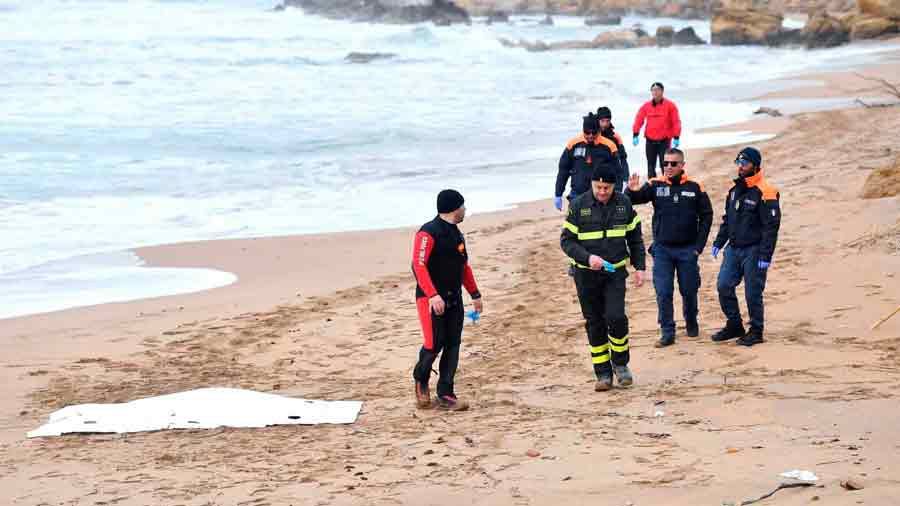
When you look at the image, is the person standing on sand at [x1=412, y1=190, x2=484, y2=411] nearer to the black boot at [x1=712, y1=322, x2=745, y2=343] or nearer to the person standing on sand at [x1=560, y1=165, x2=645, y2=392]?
the person standing on sand at [x1=560, y1=165, x2=645, y2=392]

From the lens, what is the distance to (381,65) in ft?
155

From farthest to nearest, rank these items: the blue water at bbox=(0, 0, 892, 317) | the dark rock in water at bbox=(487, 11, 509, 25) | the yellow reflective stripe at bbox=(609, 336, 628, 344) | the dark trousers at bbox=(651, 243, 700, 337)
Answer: the dark rock in water at bbox=(487, 11, 509, 25), the blue water at bbox=(0, 0, 892, 317), the dark trousers at bbox=(651, 243, 700, 337), the yellow reflective stripe at bbox=(609, 336, 628, 344)

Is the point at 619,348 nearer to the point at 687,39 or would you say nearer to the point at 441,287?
the point at 441,287

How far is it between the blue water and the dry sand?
4.75 ft

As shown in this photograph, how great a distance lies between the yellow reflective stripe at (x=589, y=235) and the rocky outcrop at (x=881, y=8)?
166 feet

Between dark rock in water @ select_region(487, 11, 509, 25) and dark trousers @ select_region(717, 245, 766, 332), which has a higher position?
dark rock in water @ select_region(487, 11, 509, 25)

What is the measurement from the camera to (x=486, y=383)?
8.56 metres

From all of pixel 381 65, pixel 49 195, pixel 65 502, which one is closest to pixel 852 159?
pixel 49 195

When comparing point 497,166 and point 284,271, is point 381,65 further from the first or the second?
point 284,271

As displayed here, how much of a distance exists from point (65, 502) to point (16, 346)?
4.34 metres

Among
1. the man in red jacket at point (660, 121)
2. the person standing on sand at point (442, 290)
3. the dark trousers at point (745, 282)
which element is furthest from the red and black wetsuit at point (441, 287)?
the man in red jacket at point (660, 121)

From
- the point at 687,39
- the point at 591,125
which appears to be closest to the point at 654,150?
the point at 591,125

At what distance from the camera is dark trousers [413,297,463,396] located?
7789mm

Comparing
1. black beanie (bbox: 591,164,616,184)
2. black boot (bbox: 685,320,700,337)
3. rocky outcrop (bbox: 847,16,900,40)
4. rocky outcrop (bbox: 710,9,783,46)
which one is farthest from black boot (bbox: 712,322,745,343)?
rocky outcrop (bbox: 710,9,783,46)
